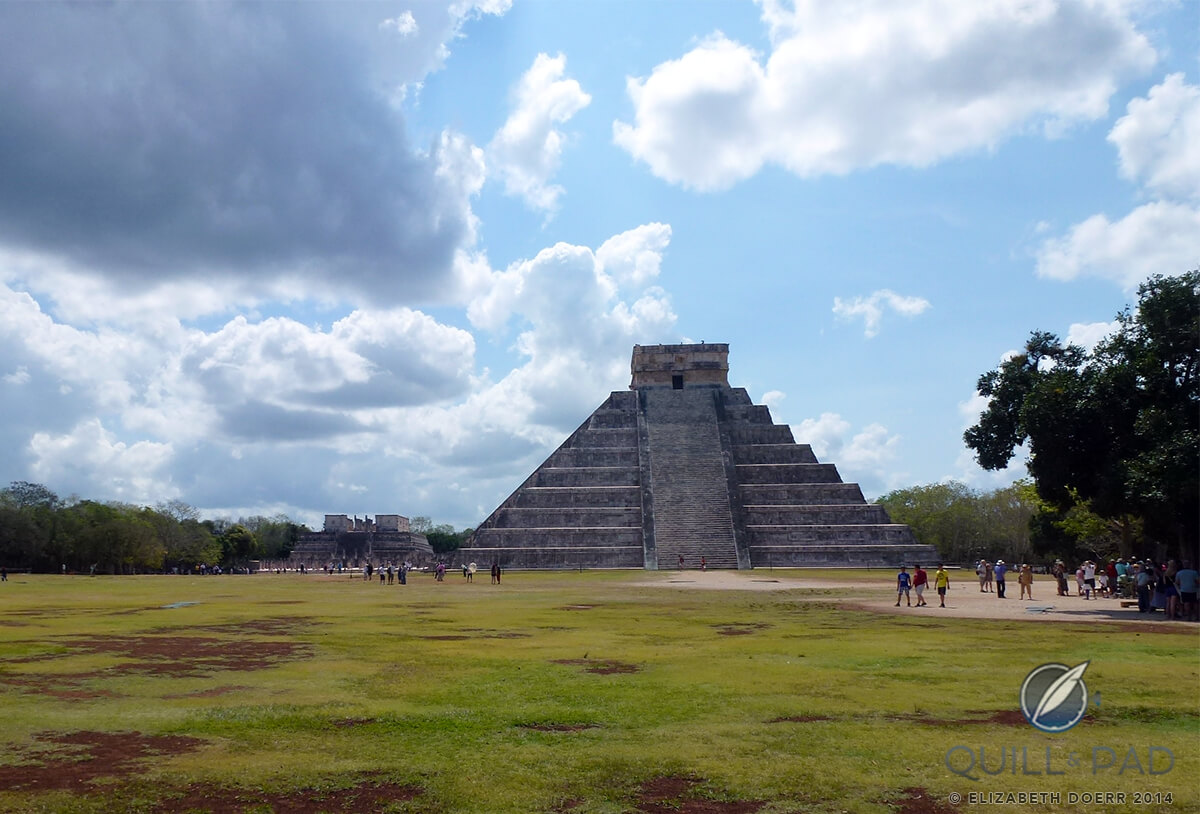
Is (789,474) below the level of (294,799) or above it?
above

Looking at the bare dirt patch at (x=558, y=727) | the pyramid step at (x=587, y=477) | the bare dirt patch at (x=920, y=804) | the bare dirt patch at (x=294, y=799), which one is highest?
the pyramid step at (x=587, y=477)

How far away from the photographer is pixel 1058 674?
30.5 feet

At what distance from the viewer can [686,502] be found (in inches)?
1955

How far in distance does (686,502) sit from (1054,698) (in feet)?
136

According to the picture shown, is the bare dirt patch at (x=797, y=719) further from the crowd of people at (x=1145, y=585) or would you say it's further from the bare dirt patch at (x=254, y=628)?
the crowd of people at (x=1145, y=585)

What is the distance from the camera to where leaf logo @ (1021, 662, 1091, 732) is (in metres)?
7.42

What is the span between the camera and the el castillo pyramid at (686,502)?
151 ft

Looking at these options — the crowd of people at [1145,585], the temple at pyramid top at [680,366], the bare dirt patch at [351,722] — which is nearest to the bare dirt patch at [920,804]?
the bare dirt patch at [351,722]

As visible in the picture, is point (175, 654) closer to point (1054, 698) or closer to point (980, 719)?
point (980, 719)

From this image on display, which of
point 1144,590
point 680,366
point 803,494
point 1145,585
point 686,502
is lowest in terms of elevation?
point 1144,590

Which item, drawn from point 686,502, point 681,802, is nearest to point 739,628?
point 681,802

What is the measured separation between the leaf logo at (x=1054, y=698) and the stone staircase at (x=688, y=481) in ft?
119

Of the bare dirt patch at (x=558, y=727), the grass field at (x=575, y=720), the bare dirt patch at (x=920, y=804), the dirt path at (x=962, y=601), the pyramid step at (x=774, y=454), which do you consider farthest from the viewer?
the pyramid step at (x=774, y=454)

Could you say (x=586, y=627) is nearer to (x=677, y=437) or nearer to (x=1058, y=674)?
(x=1058, y=674)
